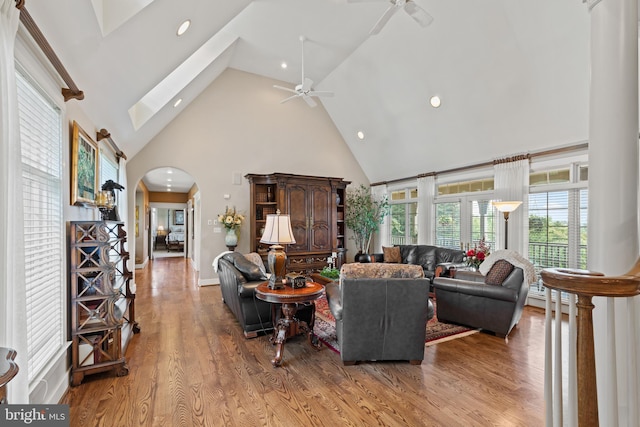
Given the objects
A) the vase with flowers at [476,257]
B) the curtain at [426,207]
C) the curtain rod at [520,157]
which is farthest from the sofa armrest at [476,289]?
the curtain at [426,207]

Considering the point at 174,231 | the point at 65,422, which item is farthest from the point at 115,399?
the point at 174,231

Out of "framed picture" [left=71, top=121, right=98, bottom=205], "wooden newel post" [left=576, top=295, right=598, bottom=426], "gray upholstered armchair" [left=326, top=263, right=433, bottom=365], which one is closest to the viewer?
"wooden newel post" [left=576, top=295, right=598, bottom=426]

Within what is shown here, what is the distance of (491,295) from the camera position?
362cm

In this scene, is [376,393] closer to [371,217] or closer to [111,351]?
[111,351]

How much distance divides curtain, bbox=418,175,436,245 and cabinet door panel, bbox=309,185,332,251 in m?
2.12

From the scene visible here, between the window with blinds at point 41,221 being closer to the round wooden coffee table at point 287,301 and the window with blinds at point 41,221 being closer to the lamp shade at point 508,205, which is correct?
the round wooden coffee table at point 287,301

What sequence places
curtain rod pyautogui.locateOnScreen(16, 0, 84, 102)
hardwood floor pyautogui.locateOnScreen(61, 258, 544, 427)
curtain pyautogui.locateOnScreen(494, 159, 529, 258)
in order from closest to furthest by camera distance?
curtain rod pyautogui.locateOnScreen(16, 0, 84, 102) < hardwood floor pyautogui.locateOnScreen(61, 258, 544, 427) < curtain pyautogui.locateOnScreen(494, 159, 529, 258)

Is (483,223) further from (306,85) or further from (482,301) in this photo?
(306,85)

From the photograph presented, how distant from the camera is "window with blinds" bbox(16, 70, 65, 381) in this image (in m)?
2.00

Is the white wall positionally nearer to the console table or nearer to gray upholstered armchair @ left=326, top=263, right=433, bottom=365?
gray upholstered armchair @ left=326, top=263, right=433, bottom=365

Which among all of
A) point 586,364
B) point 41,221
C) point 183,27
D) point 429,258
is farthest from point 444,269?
point 41,221

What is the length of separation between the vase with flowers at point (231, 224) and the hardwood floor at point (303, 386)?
2877 mm

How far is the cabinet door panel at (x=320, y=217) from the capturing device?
7.21 metres

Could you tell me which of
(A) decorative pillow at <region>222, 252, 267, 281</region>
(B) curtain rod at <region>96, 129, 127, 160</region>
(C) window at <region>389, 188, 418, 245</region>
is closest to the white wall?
(B) curtain rod at <region>96, 129, 127, 160</region>
